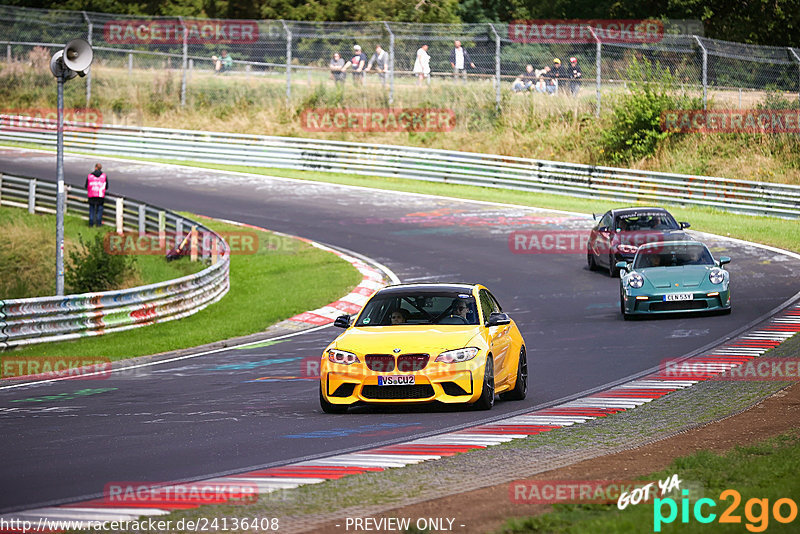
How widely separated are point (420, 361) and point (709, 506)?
5.10 metres

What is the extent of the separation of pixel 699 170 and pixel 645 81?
5400 mm

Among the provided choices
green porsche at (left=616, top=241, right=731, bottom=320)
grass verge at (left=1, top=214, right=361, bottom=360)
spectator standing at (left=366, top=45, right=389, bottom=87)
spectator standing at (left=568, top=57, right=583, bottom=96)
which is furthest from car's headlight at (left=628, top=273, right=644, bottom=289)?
spectator standing at (left=366, top=45, right=389, bottom=87)

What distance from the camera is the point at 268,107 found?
154 ft

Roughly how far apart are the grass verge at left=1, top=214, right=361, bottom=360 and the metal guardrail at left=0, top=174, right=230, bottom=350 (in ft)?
0.61

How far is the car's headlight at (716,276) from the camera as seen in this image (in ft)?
64.4

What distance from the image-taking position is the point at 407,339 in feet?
38.9

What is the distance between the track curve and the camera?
9.57 meters

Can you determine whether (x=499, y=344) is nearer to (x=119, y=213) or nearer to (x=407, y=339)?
(x=407, y=339)

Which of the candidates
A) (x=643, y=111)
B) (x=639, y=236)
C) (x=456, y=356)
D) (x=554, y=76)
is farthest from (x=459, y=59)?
(x=456, y=356)

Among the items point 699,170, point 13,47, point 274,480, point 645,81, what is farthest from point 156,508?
point 13,47

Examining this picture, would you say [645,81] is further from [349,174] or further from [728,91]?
[349,174]

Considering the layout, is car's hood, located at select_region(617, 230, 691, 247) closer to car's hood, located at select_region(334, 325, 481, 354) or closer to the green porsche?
the green porsche

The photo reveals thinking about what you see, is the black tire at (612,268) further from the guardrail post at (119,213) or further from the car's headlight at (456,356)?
the car's headlight at (456,356)

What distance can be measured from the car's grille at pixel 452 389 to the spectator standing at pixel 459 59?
3043 cm
